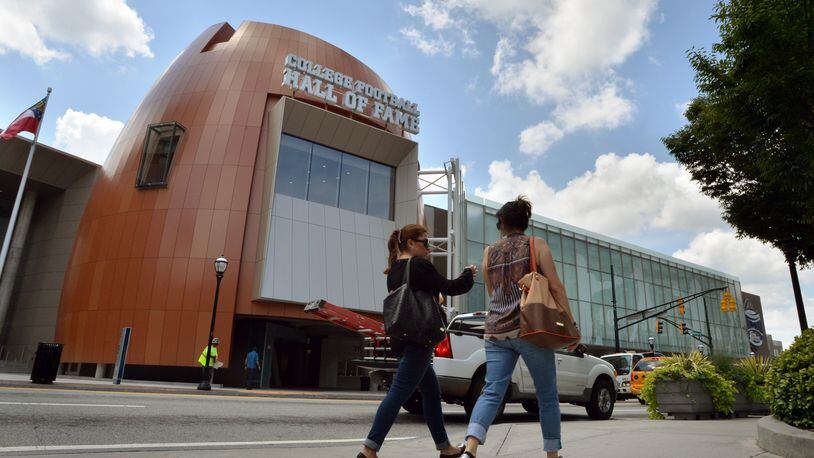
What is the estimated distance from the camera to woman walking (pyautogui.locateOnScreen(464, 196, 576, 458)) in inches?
132

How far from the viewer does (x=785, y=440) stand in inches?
155

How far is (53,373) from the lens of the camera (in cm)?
1209

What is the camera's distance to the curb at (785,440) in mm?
3719

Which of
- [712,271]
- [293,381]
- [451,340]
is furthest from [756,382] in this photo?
[712,271]

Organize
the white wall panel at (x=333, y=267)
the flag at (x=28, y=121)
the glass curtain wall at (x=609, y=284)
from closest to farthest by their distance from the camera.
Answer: the flag at (x=28, y=121) < the white wall panel at (x=333, y=267) < the glass curtain wall at (x=609, y=284)

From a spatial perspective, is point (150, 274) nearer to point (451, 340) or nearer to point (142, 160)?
point (142, 160)

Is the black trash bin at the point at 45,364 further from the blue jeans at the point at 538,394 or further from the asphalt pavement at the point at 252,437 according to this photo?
the blue jeans at the point at 538,394

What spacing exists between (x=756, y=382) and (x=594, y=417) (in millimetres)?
3067

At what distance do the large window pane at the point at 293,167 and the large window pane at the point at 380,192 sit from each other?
388 cm

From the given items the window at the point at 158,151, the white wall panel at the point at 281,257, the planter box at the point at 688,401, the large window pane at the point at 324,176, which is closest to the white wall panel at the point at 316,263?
the white wall panel at the point at 281,257

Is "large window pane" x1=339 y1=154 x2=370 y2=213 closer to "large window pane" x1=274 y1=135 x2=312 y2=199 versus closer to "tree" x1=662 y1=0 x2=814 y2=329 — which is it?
"large window pane" x1=274 y1=135 x2=312 y2=199

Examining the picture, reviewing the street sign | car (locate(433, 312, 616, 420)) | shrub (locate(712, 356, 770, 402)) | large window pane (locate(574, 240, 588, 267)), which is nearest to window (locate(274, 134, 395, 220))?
the street sign

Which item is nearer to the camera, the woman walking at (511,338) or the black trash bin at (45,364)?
the woman walking at (511,338)

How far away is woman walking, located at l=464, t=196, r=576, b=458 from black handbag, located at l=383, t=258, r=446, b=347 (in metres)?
0.40
